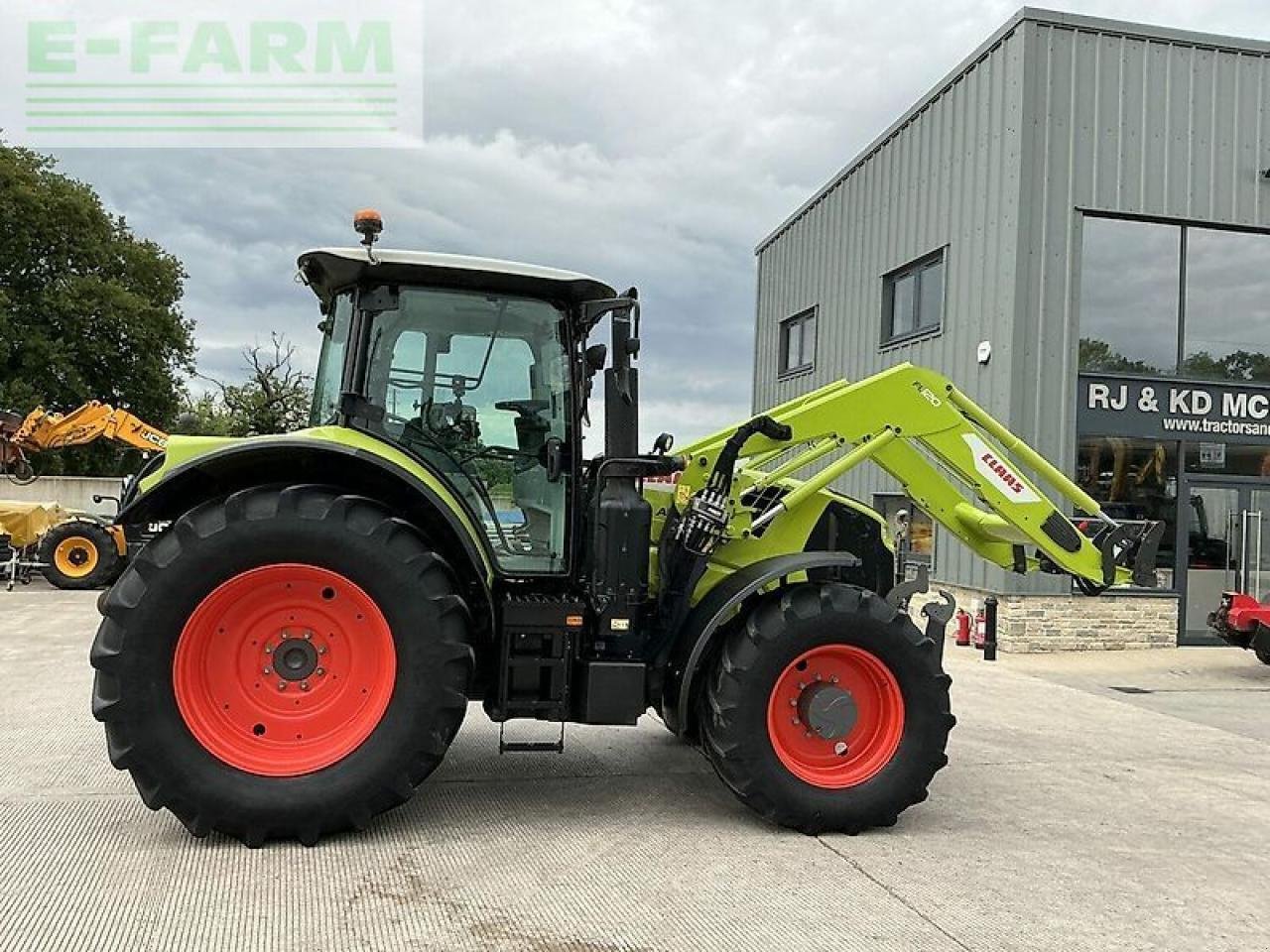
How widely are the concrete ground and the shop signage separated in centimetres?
598

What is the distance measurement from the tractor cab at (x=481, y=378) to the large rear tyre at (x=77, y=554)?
12418mm

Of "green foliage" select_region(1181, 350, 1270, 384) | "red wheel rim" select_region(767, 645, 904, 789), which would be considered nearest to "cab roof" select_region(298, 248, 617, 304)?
"red wheel rim" select_region(767, 645, 904, 789)

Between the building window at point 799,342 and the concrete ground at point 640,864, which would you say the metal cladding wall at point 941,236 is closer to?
the building window at point 799,342

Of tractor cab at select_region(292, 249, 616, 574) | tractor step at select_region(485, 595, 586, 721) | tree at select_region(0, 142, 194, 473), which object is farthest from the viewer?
tree at select_region(0, 142, 194, 473)

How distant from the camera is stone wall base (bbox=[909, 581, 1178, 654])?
11.3 metres

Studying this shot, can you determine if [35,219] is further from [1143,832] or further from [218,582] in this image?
[1143,832]

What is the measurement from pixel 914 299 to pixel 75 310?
25.3 meters

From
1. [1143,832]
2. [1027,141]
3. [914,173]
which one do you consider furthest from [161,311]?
[1143,832]

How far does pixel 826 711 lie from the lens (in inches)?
192

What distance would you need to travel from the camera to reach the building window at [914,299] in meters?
13.1

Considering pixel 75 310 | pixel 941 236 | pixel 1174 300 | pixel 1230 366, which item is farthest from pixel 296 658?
pixel 75 310

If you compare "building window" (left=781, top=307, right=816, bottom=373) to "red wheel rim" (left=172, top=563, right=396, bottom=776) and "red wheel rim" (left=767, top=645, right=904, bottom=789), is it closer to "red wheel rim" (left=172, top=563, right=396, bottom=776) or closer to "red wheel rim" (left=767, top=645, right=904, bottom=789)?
"red wheel rim" (left=767, top=645, right=904, bottom=789)

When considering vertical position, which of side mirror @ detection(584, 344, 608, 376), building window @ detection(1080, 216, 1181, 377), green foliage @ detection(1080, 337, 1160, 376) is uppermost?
building window @ detection(1080, 216, 1181, 377)

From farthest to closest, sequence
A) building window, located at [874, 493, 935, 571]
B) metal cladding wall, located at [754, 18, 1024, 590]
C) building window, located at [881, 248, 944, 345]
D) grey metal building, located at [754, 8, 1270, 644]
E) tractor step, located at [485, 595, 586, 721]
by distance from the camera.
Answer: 1. building window, located at [874, 493, 935, 571]
2. building window, located at [881, 248, 944, 345]
3. metal cladding wall, located at [754, 18, 1024, 590]
4. grey metal building, located at [754, 8, 1270, 644]
5. tractor step, located at [485, 595, 586, 721]
